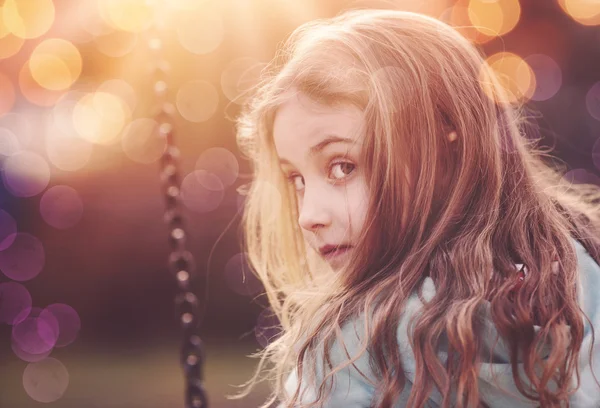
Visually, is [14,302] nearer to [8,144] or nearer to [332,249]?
[8,144]

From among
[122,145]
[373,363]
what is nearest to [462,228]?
[373,363]

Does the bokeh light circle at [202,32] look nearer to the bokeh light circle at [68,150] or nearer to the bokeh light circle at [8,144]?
the bokeh light circle at [68,150]

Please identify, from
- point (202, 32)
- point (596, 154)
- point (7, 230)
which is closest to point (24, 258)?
point (7, 230)

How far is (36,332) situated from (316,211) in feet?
9.12

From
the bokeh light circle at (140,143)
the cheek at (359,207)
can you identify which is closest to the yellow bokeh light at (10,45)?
the bokeh light circle at (140,143)

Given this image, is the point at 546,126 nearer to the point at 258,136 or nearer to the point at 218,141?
the point at 218,141

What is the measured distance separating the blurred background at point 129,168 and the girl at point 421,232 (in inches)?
77.5

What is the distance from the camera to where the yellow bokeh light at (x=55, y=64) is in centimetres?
292

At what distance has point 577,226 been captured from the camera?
901mm

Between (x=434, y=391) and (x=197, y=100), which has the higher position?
(x=197, y=100)

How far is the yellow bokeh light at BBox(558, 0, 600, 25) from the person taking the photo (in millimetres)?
2855

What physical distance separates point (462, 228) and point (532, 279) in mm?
99

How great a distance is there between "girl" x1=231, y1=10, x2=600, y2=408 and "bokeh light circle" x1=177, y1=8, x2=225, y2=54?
1.89 meters

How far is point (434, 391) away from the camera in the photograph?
67 centimetres
